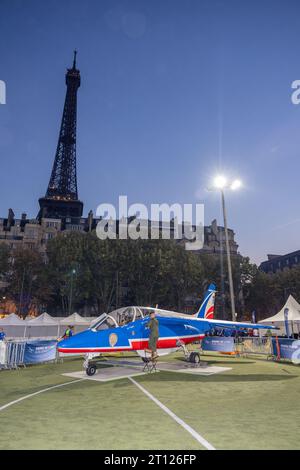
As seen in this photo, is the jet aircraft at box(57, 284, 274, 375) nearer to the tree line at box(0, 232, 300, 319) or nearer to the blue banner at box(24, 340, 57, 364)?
the blue banner at box(24, 340, 57, 364)

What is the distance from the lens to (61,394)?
9781 mm

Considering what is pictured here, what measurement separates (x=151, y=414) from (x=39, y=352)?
13768mm

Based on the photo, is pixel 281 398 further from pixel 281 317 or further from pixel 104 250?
pixel 104 250

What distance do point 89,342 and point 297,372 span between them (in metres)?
10.2

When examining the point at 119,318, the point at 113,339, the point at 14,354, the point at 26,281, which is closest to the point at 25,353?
the point at 14,354

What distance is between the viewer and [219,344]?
2352cm

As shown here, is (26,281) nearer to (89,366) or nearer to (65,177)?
(89,366)

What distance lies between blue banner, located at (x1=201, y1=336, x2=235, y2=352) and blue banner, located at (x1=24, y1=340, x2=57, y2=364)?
11.6 metres

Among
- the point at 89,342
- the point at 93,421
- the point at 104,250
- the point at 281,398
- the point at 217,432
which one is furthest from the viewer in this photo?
the point at 104,250

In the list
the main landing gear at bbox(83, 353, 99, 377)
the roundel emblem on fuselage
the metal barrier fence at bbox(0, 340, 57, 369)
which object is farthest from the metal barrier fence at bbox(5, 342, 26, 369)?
the roundel emblem on fuselage

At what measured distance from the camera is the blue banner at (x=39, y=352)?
1815 centimetres

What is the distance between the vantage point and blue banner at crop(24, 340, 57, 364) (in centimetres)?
1815

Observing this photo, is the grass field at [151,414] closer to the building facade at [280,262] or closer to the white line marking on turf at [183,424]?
the white line marking on turf at [183,424]
